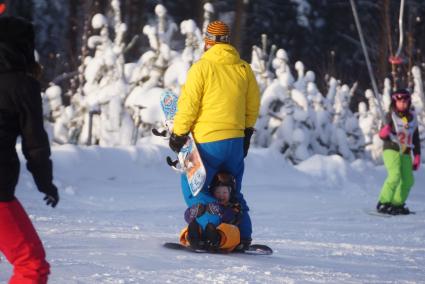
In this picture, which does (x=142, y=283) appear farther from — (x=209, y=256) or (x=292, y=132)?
(x=292, y=132)

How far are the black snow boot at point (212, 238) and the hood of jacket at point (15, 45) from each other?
258 cm

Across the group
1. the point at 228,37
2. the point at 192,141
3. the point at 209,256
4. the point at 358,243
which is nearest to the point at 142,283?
the point at 209,256

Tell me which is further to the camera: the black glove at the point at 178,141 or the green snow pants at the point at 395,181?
the green snow pants at the point at 395,181

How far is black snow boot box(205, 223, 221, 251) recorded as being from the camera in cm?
648

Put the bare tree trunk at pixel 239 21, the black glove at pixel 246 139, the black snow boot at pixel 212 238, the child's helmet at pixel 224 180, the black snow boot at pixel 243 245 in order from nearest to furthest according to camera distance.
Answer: the black snow boot at pixel 212 238, the child's helmet at pixel 224 180, the black snow boot at pixel 243 245, the black glove at pixel 246 139, the bare tree trunk at pixel 239 21

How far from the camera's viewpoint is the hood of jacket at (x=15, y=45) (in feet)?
13.5

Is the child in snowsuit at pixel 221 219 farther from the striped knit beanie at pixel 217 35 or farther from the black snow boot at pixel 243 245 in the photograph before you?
the striped knit beanie at pixel 217 35

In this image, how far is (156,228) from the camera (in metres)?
8.66

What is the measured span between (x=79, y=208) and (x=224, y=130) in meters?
4.32

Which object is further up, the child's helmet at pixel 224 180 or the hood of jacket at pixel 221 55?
the hood of jacket at pixel 221 55

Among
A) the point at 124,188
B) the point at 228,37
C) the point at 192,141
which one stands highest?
the point at 228,37

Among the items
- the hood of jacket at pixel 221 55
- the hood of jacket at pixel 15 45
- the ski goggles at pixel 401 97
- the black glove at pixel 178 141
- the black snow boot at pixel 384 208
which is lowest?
the black snow boot at pixel 384 208

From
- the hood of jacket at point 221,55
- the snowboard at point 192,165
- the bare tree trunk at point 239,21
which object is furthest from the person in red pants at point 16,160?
the bare tree trunk at point 239,21

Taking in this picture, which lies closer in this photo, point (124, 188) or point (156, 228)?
point (156, 228)
